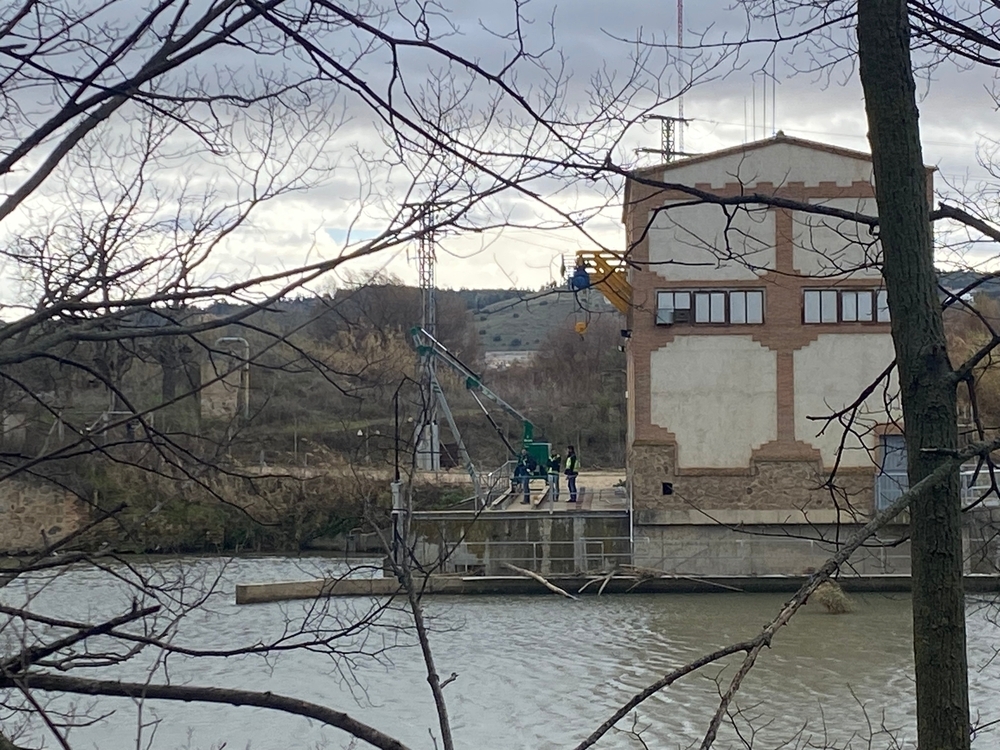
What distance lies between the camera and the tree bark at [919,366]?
346cm

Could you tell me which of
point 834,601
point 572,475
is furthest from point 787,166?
point 834,601

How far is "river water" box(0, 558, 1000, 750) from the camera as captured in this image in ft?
49.2

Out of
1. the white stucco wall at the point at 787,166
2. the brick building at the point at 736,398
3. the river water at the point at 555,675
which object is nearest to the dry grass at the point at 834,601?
the river water at the point at 555,675

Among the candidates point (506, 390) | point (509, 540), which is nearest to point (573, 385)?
point (506, 390)

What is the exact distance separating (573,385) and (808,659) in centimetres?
4286

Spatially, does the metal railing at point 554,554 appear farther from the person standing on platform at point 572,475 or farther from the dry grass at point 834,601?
the dry grass at point 834,601

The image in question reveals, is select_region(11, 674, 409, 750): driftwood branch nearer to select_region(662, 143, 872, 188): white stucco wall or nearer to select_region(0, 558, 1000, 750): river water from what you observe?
select_region(0, 558, 1000, 750): river water

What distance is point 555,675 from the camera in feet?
63.3

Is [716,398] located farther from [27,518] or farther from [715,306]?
[27,518]

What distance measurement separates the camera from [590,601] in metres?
28.0

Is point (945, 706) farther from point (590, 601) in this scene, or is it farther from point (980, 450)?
point (590, 601)

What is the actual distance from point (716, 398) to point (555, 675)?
12368mm

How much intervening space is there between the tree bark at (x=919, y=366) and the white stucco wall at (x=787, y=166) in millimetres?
24279

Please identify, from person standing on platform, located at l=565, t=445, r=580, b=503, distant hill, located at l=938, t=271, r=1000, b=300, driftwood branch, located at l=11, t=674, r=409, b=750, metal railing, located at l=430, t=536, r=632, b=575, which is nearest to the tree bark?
distant hill, located at l=938, t=271, r=1000, b=300
